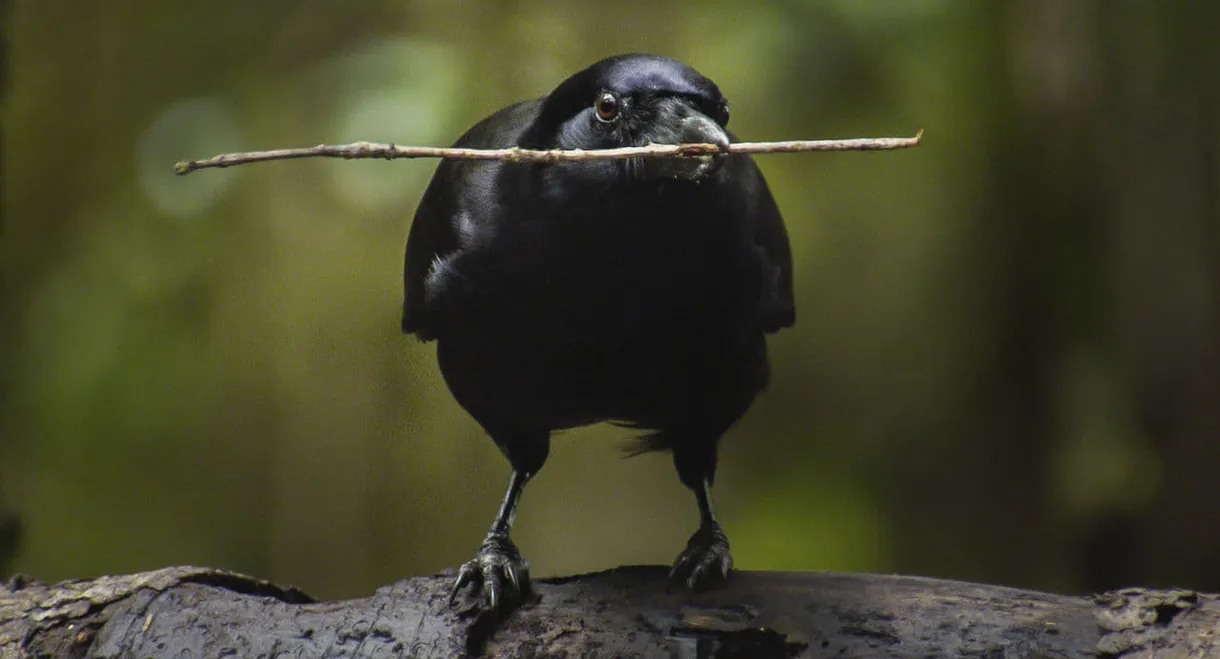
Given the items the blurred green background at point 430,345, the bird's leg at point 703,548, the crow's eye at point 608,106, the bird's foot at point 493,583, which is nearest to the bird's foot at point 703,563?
the bird's leg at point 703,548

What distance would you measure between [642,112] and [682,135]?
119 mm

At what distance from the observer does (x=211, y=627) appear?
1.76 meters

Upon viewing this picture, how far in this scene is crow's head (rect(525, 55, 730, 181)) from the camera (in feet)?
5.93

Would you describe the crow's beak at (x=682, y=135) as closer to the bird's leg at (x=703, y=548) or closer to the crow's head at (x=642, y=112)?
the crow's head at (x=642, y=112)

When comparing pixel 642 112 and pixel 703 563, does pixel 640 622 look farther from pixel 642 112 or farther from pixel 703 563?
pixel 642 112

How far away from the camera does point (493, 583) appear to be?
1.90 metres

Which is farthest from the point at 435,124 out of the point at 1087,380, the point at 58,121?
the point at 1087,380

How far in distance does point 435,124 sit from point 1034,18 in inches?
74.5

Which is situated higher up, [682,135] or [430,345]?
[682,135]

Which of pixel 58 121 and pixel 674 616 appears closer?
→ pixel 674 616

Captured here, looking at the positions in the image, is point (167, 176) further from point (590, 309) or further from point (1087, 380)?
point (1087, 380)

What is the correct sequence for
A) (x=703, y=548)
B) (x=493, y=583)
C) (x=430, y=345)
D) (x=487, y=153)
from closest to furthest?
(x=487, y=153), (x=493, y=583), (x=703, y=548), (x=430, y=345)

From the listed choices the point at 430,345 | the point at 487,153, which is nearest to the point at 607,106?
the point at 487,153

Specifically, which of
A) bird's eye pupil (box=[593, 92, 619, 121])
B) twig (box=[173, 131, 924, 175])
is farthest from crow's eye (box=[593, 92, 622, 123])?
twig (box=[173, 131, 924, 175])
